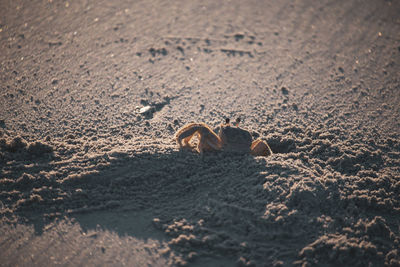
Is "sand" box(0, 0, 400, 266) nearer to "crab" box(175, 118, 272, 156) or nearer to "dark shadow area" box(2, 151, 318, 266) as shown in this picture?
"dark shadow area" box(2, 151, 318, 266)

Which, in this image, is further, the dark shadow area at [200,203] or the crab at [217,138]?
the crab at [217,138]

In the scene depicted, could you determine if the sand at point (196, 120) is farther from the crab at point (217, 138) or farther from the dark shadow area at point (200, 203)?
the crab at point (217, 138)

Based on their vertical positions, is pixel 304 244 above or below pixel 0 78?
below

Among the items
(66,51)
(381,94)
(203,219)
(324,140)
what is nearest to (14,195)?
(203,219)

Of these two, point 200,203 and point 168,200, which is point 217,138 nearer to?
point 200,203

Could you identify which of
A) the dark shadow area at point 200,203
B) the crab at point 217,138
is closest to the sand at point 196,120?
the dark shadow area at point 200,203

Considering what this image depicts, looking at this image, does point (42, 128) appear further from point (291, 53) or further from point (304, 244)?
point (291, 53)

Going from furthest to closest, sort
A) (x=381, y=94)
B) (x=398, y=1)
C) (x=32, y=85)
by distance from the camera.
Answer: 1. (x=398, y=1)
2. (x=381, y=94)
3. (x=32, y=85)

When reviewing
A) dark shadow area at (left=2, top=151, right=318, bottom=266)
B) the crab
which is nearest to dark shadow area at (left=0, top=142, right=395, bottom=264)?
dark shadow area at (left=2, top=151, right=318, bottom=266)
